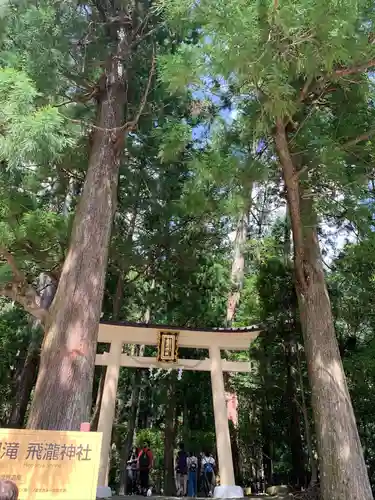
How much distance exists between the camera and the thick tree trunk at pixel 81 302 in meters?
3.16

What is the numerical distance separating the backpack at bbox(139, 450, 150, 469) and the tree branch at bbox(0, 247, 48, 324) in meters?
4.39

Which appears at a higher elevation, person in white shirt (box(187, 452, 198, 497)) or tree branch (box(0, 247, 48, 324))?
tree branch (box(0, 247, 48, 324))

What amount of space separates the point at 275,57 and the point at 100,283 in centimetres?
235

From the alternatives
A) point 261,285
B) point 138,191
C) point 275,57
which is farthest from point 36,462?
point 261,285

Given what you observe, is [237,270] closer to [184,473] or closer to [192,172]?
[184,473]

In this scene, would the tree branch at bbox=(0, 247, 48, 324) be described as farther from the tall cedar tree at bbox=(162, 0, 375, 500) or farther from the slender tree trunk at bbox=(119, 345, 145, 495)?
the slender tree trunk at bbox=(119, 345, 145, 495)

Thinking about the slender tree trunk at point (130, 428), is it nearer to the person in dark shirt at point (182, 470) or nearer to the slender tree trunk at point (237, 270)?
the person in dark shirt at point (182, 470)

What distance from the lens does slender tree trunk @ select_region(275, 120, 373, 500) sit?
3.71 m

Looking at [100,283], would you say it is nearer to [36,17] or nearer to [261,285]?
[36,17]

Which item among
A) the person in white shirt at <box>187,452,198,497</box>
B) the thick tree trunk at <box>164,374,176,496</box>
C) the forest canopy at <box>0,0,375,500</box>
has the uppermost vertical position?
the forest canopy at <box>0,0,375,500</box>

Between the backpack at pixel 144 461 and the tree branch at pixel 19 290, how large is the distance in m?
4.39

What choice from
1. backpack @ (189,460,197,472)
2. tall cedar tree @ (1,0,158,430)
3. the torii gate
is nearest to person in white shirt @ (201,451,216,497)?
backpack @ (189,460,197,472)

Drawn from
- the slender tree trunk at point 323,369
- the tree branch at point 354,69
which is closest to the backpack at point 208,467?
the slender tree trunk at point 323,369

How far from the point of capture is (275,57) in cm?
Result: 338
